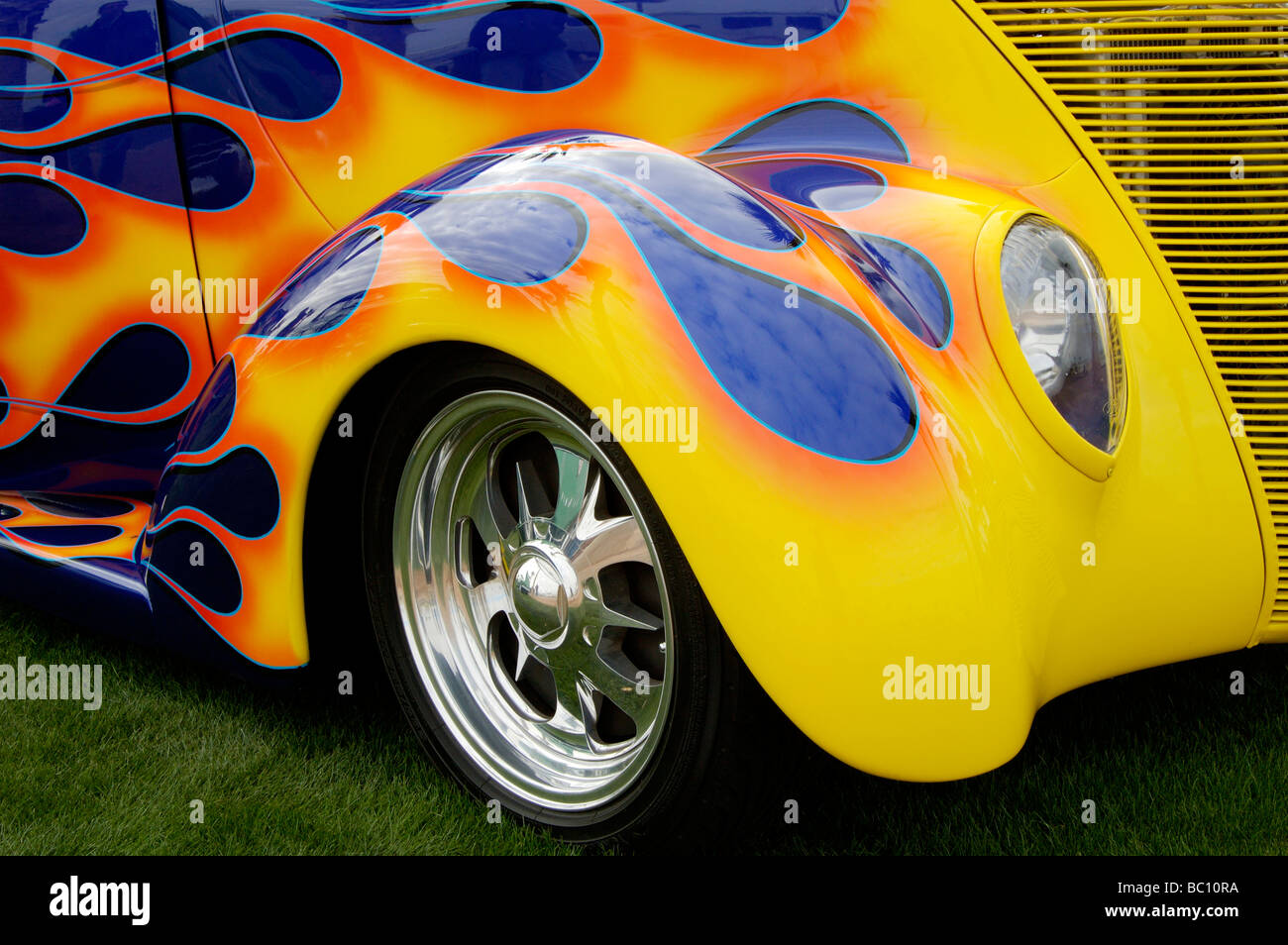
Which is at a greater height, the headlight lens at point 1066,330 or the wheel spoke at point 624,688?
the headlight lens at point 1066,330

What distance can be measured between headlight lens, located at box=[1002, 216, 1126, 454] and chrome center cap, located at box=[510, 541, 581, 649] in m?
0.80

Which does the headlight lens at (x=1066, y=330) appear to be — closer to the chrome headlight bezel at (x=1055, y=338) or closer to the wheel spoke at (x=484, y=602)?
the chrome headlight bezel at (x=1055, y=338)

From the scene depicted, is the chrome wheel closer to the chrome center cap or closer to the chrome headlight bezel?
the chrome center cap

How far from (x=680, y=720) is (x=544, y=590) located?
364mm

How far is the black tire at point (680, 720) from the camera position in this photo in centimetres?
164

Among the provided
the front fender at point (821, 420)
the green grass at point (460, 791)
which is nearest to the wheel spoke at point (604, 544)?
the front fender at point (821, 420)

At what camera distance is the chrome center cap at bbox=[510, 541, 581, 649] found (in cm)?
190

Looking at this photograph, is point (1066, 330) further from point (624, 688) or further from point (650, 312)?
point (624, 688)

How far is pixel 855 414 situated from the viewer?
60.5 inches

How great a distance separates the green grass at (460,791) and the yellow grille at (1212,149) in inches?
14.1
